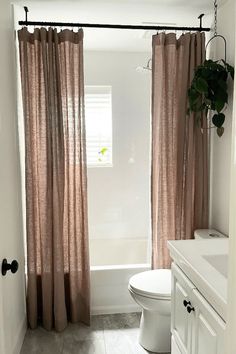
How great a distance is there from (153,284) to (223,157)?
1.06m

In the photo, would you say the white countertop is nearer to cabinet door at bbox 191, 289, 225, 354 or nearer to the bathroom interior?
cabinet door at bbox 191, 289, 225, 354

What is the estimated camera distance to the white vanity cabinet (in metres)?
1.31

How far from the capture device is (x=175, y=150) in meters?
2.54

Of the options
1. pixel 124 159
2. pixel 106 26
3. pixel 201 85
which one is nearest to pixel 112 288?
pixel 124 159

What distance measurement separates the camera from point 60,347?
232cm

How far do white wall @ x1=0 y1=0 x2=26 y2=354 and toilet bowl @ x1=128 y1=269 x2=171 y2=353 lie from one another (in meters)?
0.80

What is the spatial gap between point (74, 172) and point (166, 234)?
2.92 feet

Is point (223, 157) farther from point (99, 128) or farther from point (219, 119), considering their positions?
point (99, 128)

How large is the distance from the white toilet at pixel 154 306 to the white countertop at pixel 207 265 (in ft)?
1.37

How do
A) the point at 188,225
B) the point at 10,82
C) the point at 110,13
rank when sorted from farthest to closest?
the point at 188,225 < the point at 110,13 < the point at 10,82

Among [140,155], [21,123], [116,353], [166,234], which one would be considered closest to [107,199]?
[140,155]

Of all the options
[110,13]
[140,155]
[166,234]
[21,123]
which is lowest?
[166,234]

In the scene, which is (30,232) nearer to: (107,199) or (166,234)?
(166,234)

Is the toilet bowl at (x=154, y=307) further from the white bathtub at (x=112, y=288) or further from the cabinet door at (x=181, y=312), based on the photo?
the white bathtub at (x=112, y=288)
